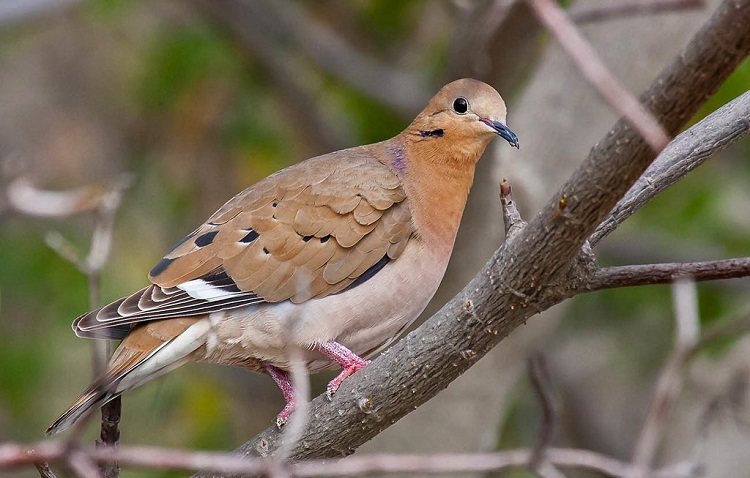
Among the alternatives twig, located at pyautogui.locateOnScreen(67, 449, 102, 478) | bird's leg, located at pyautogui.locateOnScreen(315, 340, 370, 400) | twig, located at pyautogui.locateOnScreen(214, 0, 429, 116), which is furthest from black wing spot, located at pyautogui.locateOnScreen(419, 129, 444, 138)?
twig, located at pyautogui.locateOnScreen(67, 449, 102, 478)

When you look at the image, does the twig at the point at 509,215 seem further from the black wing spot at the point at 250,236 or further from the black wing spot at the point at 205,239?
the black wing spot at the point at 205,239

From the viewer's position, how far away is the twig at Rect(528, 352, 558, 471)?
1.72 metres

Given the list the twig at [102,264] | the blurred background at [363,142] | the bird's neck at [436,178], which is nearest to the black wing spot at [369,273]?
the bird's neck at [436,178]

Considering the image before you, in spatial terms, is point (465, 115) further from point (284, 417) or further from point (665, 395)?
point (665, 395)

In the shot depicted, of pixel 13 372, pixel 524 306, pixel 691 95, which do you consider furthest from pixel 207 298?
pixel 13 372

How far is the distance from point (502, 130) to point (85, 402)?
153cm

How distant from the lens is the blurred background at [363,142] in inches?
201

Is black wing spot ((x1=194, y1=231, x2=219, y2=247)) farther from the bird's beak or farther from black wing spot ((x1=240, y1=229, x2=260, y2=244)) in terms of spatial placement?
the bird's beak

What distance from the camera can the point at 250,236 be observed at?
3480 millimetres

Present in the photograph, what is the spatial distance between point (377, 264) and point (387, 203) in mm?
201

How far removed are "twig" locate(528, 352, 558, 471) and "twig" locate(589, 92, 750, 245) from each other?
0.47 m

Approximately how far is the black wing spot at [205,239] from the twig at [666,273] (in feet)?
4.78

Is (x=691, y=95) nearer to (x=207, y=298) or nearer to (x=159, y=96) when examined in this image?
(x=207, y=298)

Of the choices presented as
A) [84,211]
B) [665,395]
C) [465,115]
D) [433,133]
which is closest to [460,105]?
[465,115]
